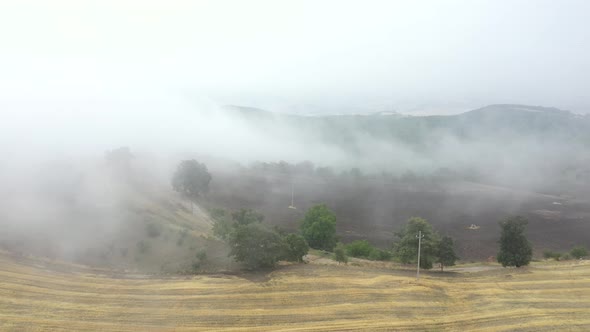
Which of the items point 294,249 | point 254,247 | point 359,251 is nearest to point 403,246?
point 294,249

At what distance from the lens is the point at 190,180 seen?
8556 centimetres

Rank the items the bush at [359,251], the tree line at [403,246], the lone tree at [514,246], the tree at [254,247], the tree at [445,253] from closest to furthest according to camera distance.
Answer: the tree at [254,247]
the tree line at [403,246]
the lone tree at [514,246]
the tree at [445,253]
the bush at [359,251]

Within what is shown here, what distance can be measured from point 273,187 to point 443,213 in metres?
58.0

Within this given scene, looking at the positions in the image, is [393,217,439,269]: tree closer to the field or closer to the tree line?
the tree line

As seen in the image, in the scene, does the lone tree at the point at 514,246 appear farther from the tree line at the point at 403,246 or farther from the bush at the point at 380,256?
the bush at the point at 380,256

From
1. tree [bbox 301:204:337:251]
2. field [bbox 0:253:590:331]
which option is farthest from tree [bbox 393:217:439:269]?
tree [bbox 301:204:337:251]

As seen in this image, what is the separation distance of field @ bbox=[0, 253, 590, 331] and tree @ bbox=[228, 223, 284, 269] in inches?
64.0

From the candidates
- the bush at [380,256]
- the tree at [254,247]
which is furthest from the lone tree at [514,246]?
the tree at [254,247]

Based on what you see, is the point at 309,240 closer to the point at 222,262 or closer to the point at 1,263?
the point at 222,262

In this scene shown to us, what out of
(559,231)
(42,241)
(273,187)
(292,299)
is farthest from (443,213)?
(42,241)

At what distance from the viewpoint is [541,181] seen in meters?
188

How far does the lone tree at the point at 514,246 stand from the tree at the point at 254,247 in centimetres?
2599

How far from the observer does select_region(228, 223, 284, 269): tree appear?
3972 cm

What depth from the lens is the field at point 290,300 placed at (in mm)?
30391
